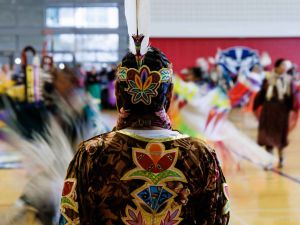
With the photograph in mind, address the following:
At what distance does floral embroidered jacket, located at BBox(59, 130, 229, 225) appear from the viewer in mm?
1381

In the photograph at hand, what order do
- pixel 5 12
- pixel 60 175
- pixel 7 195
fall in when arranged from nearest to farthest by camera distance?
1. pixel 60 175
2. pixel 7 195
3. pixel 5 12

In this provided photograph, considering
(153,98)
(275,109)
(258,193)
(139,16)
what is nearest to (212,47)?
(275,109)

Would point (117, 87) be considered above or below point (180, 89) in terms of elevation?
above

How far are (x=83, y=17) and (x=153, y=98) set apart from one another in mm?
17171

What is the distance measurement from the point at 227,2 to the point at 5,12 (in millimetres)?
7142

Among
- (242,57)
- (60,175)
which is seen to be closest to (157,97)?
(60,175)

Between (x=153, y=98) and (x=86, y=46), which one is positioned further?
(x=86, y=46)

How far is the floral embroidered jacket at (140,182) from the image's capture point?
1.38 m

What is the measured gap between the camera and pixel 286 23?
14.9 m

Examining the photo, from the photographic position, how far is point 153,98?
1.43 m

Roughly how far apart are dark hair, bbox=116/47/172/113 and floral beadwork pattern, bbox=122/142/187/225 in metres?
0.09

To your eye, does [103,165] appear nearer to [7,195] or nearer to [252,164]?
[7,195]

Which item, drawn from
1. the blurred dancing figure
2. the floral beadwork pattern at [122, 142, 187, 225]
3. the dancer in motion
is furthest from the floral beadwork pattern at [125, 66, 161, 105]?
the blurred dancing figure

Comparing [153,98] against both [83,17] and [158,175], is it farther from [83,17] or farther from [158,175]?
[83,17]
